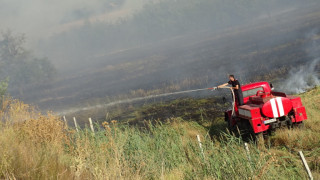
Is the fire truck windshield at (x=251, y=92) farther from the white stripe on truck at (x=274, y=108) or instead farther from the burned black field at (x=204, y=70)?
the burned black field at (x=204, y=70)

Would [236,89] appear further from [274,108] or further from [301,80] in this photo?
[301,80]

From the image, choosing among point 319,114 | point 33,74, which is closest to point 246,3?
point 33,74

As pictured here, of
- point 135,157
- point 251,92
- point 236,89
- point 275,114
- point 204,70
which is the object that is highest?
point 204,70

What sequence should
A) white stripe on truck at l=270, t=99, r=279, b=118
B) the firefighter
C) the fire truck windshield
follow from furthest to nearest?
the fire truck windshield, the firefighter, white stripe on truck at l=270, t=99, r=279, b=118

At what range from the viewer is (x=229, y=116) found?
41.5ft

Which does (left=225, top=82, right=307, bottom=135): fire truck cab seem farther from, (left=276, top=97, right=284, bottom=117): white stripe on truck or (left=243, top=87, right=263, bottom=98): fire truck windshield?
(left=243, top=87, right=263, bottom=98): fire truck windshield

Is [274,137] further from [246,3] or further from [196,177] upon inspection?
[246,3]

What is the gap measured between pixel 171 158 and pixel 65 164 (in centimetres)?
248

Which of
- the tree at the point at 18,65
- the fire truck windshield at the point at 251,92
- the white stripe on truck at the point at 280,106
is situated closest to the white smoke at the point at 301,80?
the fire truck windshield at the point at 251,92

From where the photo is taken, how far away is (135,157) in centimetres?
718

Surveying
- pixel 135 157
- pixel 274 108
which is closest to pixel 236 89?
pixel 274 108

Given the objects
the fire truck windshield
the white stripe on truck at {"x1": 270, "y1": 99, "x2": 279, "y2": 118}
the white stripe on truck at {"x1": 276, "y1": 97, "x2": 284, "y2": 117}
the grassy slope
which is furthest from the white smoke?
the grassy slope

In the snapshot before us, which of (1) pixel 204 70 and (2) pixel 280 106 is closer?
→ (2) pixel 280 106

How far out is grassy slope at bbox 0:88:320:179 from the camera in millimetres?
5840
